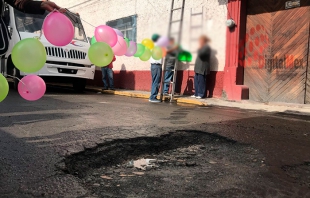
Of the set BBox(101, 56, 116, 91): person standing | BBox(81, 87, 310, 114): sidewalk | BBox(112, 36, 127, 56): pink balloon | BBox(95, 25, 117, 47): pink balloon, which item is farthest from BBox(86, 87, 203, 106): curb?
BBox(95, 25, 117, 47): pink balloon

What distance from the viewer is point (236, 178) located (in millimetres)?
2141

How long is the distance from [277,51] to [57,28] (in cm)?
551

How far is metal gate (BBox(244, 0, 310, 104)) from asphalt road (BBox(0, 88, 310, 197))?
1567 millimetres

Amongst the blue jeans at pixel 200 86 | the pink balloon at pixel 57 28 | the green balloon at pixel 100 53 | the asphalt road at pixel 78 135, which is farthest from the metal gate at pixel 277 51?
the pink balloon at pixel 57 28

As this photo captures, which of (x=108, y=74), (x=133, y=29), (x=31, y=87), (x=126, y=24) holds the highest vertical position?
(x=126, y=24)

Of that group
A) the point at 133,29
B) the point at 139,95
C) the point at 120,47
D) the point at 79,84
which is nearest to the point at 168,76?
the point at 139,95

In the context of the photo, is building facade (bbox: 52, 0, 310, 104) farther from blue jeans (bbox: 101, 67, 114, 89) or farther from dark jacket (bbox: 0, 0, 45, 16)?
dark jacket (bbox: 0, 0, 45, 16)

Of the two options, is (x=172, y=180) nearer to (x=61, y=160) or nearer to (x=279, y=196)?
(x=279, y=196)

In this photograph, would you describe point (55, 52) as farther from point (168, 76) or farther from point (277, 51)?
point (277, 51)

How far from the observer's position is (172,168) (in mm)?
2393

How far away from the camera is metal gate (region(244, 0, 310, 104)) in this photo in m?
6.48

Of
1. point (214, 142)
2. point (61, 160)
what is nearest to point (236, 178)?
point (214, 142)

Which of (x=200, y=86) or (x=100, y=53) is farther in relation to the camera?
(x=200, y=86)

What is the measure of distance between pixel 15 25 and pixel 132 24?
3.34m
